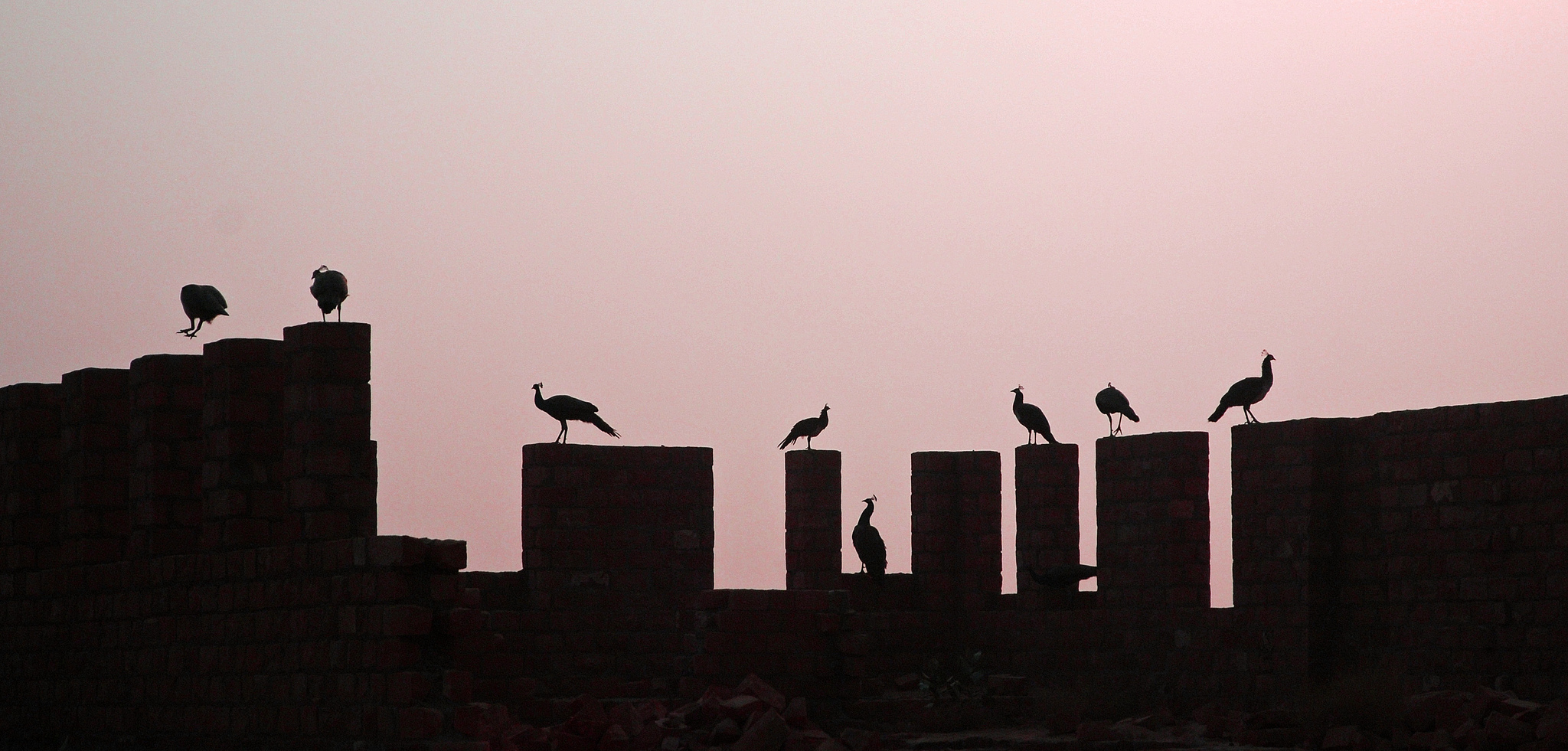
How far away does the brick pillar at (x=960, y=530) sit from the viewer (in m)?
20.4

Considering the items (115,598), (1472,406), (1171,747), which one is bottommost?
(1171,747)

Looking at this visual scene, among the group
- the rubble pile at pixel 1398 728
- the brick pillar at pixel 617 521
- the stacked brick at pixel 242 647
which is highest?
the brick pillar at pixel 617 521

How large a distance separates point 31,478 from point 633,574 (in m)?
5.24

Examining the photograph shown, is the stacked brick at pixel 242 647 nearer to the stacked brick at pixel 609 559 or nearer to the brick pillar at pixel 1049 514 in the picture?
the stacked brick at pixel 609 559

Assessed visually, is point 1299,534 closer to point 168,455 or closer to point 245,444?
point 245,444

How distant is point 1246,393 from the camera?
17844 mm

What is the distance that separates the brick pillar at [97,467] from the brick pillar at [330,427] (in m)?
3.62

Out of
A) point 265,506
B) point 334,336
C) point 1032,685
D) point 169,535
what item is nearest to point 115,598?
point 169,535

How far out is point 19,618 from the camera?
1805cm

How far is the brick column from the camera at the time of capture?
53.6 feet

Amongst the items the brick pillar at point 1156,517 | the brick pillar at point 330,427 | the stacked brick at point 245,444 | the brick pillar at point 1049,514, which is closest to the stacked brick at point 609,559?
the brick pillar at point 1049,514

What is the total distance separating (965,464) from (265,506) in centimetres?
790

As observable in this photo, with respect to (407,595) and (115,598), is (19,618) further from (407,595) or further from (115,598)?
(407,595)

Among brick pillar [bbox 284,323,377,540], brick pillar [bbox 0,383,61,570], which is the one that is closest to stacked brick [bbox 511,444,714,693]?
brick pillar [bbox 0,383,61,570]
